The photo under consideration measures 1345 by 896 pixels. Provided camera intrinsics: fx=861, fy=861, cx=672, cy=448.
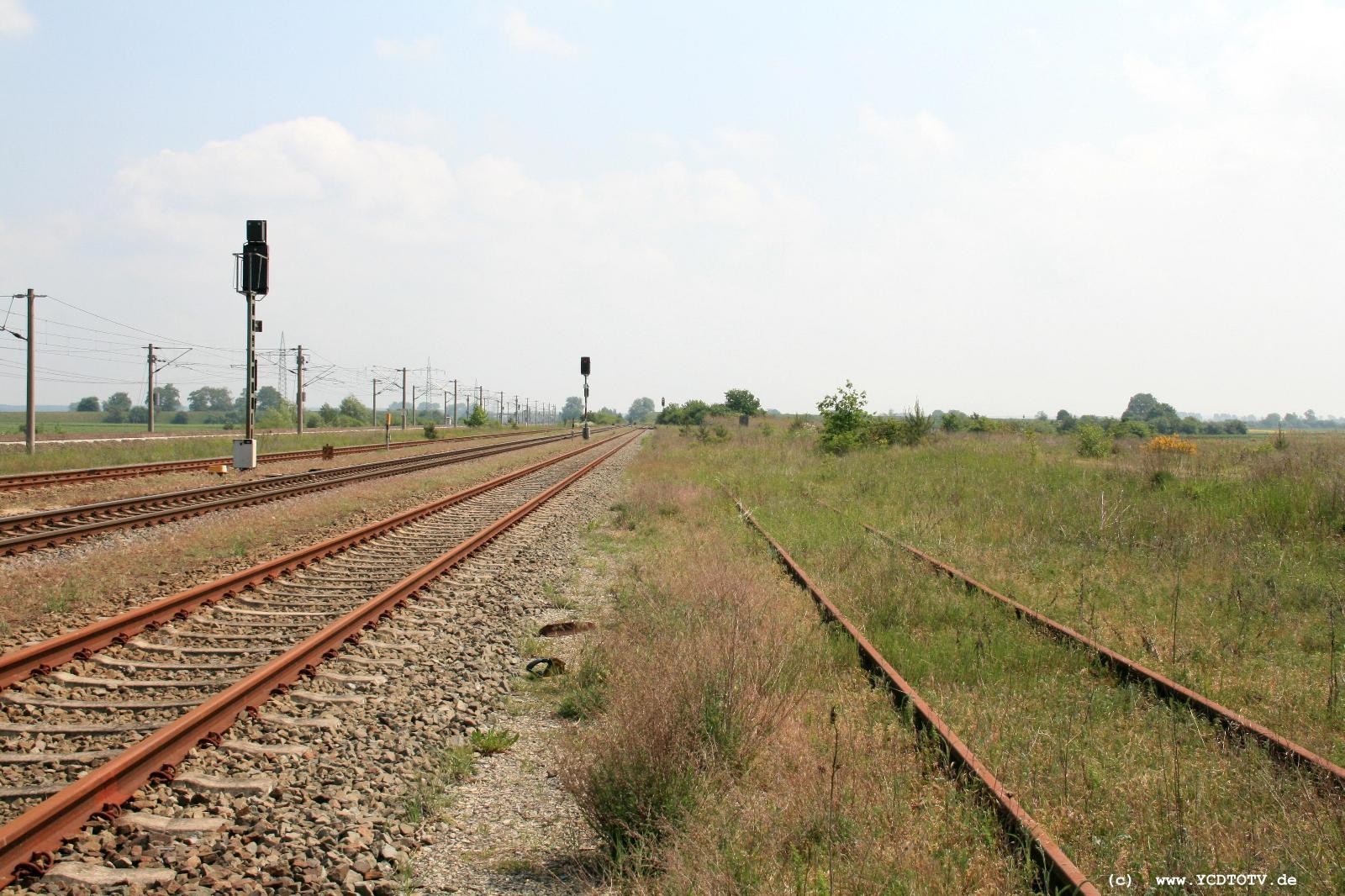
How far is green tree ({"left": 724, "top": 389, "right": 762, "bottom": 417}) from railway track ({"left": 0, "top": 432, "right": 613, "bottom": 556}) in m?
103

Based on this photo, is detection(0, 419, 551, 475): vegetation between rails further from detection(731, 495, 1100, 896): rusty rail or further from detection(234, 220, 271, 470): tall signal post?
detection(731, 495, 1100, 896): rusty rail

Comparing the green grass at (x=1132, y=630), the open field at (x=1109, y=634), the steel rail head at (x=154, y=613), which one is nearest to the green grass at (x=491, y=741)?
the open field at (x=1109, y=634)

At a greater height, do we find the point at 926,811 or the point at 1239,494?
the point at 1239,494

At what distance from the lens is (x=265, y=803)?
424 centimetres

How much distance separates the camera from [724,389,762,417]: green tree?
12738 cm

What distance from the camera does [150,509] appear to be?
1545 cm

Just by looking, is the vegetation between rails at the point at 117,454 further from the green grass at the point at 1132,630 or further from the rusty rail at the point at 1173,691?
the rusty rail at the point at 1173,691

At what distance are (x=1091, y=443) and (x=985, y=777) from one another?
29.0m

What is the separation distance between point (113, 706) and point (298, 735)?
1.34 m

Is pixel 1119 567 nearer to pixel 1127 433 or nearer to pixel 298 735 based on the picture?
pixel 298 735

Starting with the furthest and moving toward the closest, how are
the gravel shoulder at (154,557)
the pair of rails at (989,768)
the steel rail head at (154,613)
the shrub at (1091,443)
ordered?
the shrub at (1091,443)
the gravel shoulder at (154,557)
the steel rail head at (154,613)
the pair of rails at (989,768)

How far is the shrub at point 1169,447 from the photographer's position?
66.2 feet

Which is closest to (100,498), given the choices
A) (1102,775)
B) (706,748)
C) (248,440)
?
(248,440)

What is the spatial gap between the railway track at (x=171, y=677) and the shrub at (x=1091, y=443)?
25.0 m
